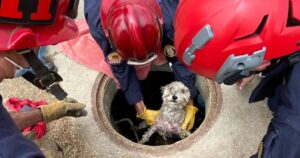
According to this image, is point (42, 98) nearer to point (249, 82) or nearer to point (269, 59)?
point (249, 82)

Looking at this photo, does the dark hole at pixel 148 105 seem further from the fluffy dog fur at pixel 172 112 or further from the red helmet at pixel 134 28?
the red helmet at pixel 134 28

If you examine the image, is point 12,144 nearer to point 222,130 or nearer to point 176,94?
point 176,94

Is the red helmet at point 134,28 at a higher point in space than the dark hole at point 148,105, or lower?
higher

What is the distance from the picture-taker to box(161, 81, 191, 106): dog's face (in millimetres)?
3318

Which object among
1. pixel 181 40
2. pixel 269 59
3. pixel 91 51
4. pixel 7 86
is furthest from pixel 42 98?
pixel 269 59

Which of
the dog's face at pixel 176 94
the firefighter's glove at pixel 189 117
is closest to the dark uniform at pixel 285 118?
the dog's face at pixel 176 94

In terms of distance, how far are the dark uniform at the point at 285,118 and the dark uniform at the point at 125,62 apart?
911 mm

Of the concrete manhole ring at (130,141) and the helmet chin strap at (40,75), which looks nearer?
the helmet chin strap at (40,75)

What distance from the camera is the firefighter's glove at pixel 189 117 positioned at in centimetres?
352

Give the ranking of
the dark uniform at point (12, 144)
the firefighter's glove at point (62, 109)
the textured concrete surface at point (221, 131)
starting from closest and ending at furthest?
the dark uniform at point (12, 144) → the firefighter's glove at point (62, 109) → the textured concrete surface at point (221, 131)

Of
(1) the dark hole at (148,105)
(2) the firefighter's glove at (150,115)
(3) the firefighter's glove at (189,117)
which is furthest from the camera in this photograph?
(1) the dark hole at (148,105)

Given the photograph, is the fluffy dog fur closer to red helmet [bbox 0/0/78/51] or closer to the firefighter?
the firefighter

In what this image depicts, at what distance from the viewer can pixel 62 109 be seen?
10.2 ft

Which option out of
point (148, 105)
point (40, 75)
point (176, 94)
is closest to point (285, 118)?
point (176, 94)
